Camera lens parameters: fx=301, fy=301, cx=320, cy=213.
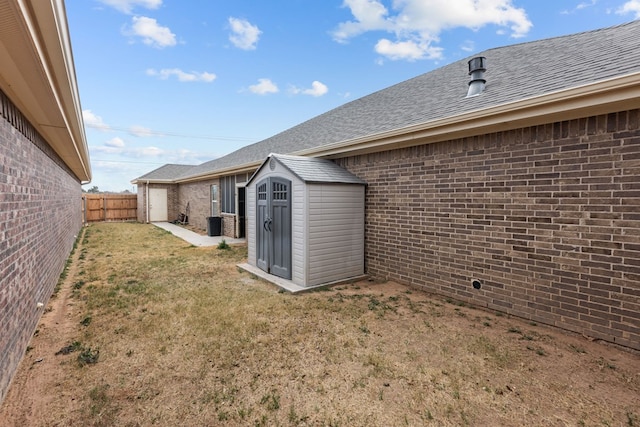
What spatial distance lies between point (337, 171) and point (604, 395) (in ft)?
16.2

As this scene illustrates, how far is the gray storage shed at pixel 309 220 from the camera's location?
5.41 meters

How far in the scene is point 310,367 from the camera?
290cm

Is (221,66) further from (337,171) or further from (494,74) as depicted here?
(494,74)

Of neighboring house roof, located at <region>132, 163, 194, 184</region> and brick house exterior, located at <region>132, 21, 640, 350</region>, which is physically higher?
neighboring house roof, located at <region>132, 163, 194, 184</region>

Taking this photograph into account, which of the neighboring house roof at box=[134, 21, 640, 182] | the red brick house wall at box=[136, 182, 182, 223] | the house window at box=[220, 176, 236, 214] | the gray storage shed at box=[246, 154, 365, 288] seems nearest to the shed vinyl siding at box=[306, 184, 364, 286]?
the gray storage shed at box=[246, 154, 365, 288]

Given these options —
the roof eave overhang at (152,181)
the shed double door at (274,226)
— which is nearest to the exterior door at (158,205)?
the roof eave overhang at (152,181)

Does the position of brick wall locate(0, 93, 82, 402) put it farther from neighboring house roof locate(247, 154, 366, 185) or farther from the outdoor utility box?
the outdoor utility box

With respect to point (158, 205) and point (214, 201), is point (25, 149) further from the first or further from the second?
point (158, 205)

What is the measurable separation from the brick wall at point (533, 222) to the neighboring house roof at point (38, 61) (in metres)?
4.77

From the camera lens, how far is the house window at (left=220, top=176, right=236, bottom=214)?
12141 mm

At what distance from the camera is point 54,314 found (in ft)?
13.9

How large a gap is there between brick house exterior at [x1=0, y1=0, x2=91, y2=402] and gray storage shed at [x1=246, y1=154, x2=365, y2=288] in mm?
3255

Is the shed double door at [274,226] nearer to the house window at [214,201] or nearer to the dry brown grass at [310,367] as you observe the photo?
the dry brown grass at [310,367]

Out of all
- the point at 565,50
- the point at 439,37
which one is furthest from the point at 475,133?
the point at 439,37
